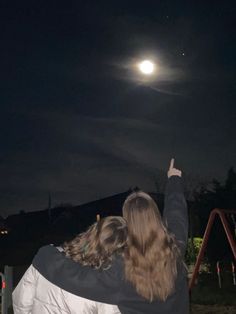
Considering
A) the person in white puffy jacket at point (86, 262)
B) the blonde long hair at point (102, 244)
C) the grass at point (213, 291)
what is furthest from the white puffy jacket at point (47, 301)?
the grass at point (213, 291)

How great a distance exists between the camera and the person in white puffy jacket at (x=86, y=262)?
282cm

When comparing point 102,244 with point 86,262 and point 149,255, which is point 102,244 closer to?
point 86,262

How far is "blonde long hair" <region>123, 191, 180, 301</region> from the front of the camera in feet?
8.98

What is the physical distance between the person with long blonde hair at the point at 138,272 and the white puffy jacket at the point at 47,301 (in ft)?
0.16

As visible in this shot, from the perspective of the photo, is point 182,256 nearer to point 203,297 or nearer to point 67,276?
point 67,276

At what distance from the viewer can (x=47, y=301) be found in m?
2.88

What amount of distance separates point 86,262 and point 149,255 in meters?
0.35

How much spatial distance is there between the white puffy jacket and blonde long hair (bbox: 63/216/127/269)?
0.20m

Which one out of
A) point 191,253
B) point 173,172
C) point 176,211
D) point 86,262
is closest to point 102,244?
point 86,262

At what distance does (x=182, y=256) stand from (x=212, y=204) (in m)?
16.1

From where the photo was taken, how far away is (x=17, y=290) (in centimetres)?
298

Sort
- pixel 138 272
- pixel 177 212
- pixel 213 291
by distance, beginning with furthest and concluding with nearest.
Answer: pixel 213 291
pixel 177 212
pixel 138 272

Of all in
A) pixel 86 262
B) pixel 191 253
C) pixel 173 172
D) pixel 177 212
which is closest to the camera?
pixel 86 262

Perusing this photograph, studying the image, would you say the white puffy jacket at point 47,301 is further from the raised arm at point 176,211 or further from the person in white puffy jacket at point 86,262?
the raised arm at point 176,211
